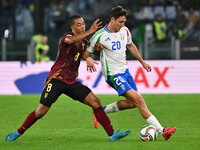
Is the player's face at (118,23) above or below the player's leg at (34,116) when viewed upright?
above

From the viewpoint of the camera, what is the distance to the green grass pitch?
8453 millimetres

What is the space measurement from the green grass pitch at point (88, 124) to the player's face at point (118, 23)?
1.76m

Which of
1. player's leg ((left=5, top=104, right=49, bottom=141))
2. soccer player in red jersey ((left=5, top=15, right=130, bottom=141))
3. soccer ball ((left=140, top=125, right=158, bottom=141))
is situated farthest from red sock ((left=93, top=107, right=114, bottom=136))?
player's leg ((left=5, top=104, right=49, bottom=141))

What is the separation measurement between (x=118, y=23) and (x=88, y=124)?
304 cm

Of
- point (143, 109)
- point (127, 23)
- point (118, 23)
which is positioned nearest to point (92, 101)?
point (143, 109)

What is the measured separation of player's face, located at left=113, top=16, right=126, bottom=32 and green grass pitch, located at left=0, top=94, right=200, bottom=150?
1.76 meters

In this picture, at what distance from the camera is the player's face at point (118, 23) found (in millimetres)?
9023

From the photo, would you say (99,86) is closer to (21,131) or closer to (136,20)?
(136,20)

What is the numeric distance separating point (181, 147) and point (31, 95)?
10284 millimetres

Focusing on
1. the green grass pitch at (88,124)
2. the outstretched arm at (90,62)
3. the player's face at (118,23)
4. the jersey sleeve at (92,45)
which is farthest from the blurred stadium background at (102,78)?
the player's face at (118,23)

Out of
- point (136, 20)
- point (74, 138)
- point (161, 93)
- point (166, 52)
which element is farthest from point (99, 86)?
point (74, 138)

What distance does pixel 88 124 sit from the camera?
11.5 meters

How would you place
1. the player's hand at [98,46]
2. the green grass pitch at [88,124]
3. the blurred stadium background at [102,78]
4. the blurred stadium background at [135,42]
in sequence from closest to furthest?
the green grass pitch at [88,124], the player's hand at [98,46], the blurred stadium background at [102,78], the blurred stadium background at [135,42]

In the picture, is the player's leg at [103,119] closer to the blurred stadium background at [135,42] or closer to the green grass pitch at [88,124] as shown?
the green grass pitch at [88,124]
